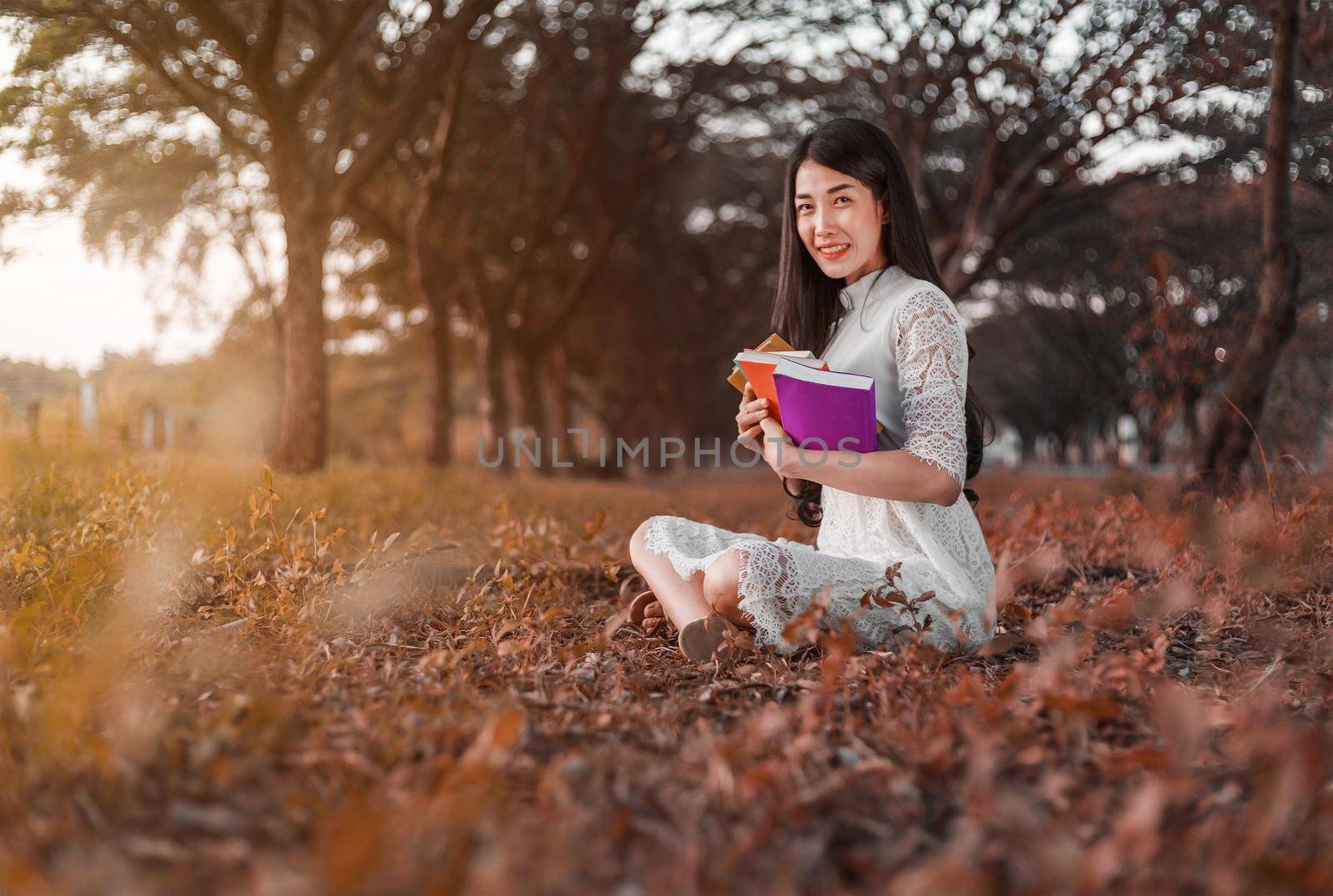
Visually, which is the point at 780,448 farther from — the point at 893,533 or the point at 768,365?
the point at 893,533

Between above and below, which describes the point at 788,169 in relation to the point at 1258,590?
above

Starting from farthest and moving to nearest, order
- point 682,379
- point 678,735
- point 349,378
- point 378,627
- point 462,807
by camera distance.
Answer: point 349,378 → point 682,379 → point 378,627 → point 678,735 → point 462,807

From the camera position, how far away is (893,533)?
3.41m

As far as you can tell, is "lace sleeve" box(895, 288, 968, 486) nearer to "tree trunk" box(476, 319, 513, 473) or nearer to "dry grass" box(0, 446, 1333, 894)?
"dry grass" box(0, 446, 1333, 894)

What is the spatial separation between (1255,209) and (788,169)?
1159 centimetres

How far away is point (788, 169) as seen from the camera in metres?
3.57

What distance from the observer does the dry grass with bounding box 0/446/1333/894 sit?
1612 mm

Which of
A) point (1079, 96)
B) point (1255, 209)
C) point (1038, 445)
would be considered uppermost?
point (1079, 96)

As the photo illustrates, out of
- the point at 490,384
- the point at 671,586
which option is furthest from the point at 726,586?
the point at 490,384

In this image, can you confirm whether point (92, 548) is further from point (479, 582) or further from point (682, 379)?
point (682, 379)

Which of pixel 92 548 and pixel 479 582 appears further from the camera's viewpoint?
pixel 479 582

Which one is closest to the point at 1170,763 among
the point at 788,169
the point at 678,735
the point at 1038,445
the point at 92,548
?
the point at 678,735

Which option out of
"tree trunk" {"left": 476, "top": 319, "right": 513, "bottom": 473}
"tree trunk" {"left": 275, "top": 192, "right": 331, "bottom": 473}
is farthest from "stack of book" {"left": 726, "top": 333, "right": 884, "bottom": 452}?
"tree trunk" {"left": 476, "top": 319, "right": 513, "bottom": 473}

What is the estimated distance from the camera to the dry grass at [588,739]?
161 centimetres
